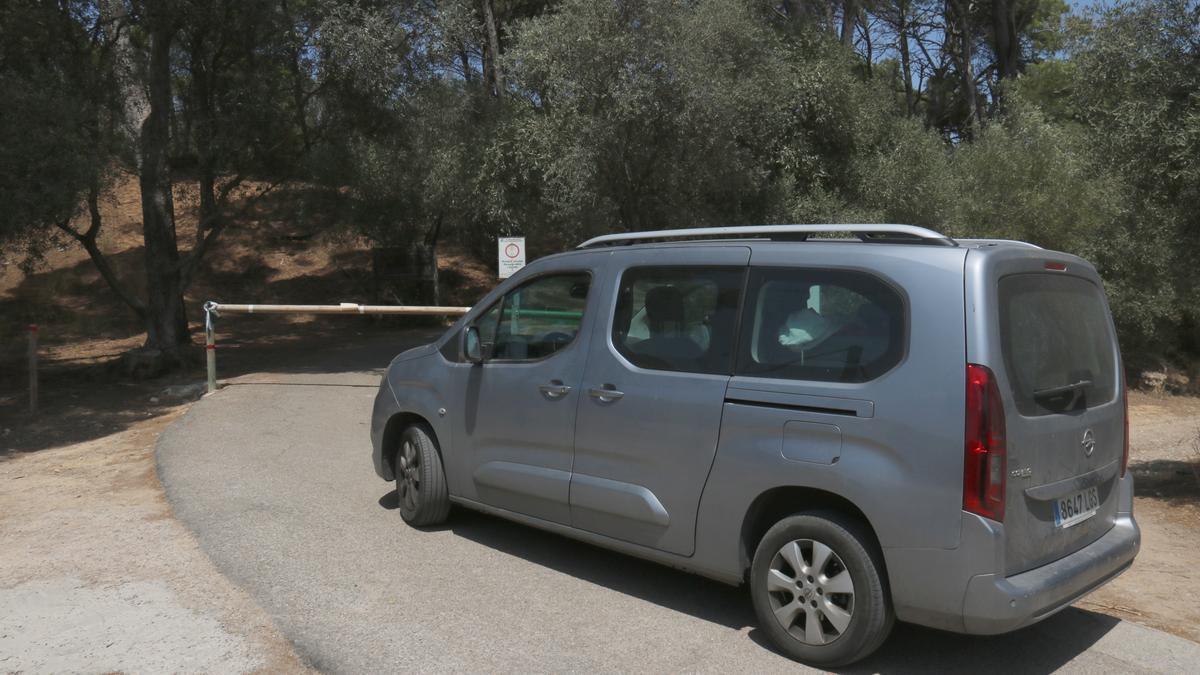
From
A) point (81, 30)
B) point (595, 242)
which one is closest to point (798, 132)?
point (81, 30)

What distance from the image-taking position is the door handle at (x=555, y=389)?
5.69 m

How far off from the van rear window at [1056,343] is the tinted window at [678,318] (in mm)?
1326

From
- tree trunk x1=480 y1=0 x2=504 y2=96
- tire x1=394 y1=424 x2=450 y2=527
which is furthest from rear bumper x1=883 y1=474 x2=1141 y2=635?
tree trunk x1=480 y1=0 x2=504 y2=96

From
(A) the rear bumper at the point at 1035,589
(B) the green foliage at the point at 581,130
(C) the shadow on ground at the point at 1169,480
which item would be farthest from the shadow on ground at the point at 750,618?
(B) the green foliage at the point at 581,130

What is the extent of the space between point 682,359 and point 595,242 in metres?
1.35

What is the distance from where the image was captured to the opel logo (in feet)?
14.8

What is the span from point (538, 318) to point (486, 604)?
1.83m

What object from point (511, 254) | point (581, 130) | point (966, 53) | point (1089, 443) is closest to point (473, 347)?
point (1089, 443)

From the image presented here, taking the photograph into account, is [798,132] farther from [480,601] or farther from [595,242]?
[480,601]

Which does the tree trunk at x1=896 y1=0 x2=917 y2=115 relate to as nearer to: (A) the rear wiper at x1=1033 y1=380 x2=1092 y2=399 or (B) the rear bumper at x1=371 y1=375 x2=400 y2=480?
(B) the rear bumper at x1=371 y1=375 x2=400 y2=480

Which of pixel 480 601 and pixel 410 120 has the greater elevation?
pixel 410 120

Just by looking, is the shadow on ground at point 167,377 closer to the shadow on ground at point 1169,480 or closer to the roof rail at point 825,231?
the roof rail at point 825,231

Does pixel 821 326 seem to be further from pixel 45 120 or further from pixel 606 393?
pixel 45 120

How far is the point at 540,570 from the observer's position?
234 inches
